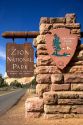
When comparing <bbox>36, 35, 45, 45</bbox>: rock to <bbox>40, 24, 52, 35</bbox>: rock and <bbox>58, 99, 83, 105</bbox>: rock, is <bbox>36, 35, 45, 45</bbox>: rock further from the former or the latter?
<bbox>58, 99, 83, 105</bbox>: rock

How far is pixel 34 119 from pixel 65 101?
4.73 ft

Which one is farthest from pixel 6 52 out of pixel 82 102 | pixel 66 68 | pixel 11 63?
pixel 82 102

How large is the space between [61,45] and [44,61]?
1024 mm

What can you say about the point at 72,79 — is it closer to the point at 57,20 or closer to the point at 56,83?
the point at 56,83

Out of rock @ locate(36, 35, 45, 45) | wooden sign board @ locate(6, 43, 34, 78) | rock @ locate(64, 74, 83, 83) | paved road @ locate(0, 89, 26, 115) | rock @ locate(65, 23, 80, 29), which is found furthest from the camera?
paved road @ locate(0, 89, 26, 115)

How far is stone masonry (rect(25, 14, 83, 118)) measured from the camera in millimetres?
14461

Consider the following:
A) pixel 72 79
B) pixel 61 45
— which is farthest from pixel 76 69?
pixel 61 45

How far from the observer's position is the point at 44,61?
15.1 m

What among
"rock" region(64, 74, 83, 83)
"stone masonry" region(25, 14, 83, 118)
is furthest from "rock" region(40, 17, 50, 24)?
A: "rock" region(64, 74, 83, 83)

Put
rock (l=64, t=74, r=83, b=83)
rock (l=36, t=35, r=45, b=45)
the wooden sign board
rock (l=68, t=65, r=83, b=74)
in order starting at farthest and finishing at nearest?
1. the wooden sign board
2. rock (l=36, t=35, r=45, b=45)
3. rock (l=68, t=65, r=83, b=74)
4. rock (l=64, t=74, r=83, b=83)

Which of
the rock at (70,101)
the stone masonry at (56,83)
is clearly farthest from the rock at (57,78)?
the rock at (70,101)

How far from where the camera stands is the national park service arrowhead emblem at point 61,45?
1518cm

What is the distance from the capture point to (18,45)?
652 inches

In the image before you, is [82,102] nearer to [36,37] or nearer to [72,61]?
[72,61]
